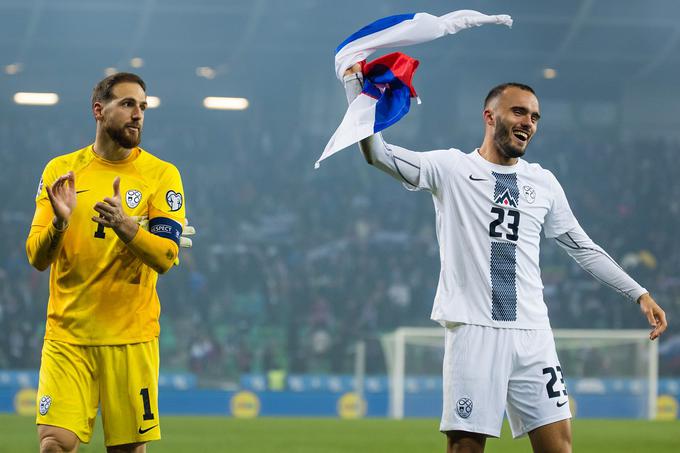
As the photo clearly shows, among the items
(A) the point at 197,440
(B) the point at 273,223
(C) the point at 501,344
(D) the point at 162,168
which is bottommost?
(A) the point at 197,440

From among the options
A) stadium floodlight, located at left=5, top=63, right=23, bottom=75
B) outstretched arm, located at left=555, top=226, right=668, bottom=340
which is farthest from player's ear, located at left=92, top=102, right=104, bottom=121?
stadium floodlight, located at left=5, top=63, right=23, bottom=75

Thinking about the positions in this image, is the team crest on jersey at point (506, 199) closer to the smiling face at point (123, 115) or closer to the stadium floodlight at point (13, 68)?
the smiling face at point (123, 115)

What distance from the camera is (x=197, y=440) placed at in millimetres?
10414

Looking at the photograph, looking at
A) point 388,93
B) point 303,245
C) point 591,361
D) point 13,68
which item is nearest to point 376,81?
point 388,93

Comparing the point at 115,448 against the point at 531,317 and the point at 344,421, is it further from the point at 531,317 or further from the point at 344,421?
the point at 344,421

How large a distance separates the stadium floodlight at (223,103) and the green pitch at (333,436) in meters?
10.5

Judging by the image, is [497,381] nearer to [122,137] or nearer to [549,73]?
[122,137]

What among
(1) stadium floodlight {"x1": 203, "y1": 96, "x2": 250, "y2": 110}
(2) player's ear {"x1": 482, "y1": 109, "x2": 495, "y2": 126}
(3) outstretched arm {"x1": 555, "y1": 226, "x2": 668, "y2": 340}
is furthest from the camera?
(1) stadium floodlight {"x1": 203, "y1": 96, "x2": 250, "y2": 110}

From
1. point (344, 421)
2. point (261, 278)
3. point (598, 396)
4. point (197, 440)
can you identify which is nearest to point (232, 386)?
point (261, 278)

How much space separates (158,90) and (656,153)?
10.6 metres

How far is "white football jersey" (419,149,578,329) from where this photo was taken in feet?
14.1

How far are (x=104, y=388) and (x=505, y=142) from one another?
1.87m

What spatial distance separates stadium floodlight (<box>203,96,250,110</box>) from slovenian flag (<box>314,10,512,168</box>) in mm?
18660

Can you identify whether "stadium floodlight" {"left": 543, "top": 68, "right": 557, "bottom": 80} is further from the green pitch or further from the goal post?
the green pitch
